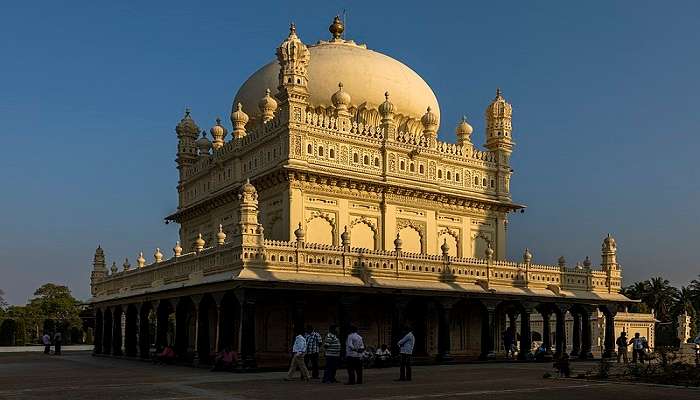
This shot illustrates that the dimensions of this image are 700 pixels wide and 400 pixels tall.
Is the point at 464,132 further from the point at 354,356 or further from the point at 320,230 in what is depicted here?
the point at 354,356

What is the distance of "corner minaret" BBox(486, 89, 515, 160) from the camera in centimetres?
3869

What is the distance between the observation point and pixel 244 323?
2447cm

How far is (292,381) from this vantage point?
66.8ft

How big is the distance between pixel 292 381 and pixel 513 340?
1927 cm

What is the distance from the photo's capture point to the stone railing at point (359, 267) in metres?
26.2

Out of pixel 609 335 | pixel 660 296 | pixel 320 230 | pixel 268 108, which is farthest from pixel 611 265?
pixel 660 296

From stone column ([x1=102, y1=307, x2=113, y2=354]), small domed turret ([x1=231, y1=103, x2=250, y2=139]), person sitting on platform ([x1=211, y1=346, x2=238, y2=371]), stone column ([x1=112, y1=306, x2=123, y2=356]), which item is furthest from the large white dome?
person sitting on platform ([x1=211, y1=346, x2=238, y2=371])

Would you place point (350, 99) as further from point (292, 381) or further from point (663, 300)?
point (663, 300)

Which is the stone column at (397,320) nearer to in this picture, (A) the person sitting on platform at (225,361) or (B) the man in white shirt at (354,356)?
(A) the person sitting on platform at (225,361)

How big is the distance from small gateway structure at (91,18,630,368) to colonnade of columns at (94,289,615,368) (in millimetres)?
75

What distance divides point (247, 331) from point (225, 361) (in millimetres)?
1266

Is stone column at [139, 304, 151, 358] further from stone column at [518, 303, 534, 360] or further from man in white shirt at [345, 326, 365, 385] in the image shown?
man in white shirt at [345, 326, 365, 385]

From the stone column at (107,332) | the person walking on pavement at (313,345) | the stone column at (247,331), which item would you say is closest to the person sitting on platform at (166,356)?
the stone column at (247,331)

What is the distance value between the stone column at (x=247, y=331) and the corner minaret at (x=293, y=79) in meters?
9.22
